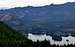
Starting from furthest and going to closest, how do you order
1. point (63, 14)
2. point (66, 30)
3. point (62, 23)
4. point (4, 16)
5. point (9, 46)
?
point (63, 14) < point (62, 23) < point (66, 30) < point (4, 16) < point (9, 46)

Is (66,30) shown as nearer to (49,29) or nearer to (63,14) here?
(49,29)

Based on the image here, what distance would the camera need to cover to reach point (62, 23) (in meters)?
29.6

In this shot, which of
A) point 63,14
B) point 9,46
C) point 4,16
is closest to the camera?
point 9,46

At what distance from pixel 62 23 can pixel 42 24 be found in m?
2.10

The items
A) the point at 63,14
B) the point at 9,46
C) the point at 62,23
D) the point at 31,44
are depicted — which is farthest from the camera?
the point at 63,14

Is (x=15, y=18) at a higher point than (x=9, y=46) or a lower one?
higher

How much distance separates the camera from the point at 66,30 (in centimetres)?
2755

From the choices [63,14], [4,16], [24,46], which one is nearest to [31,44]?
[24,46]

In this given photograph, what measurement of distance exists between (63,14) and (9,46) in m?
20.7

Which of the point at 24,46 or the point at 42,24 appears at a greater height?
the point at 42,24

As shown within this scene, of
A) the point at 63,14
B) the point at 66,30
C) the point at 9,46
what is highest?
the point at 63,14

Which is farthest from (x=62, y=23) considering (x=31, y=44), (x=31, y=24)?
(x=31, y=44)

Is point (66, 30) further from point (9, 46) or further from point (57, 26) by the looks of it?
point (9, 46)

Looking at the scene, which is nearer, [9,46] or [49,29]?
[9,46]
